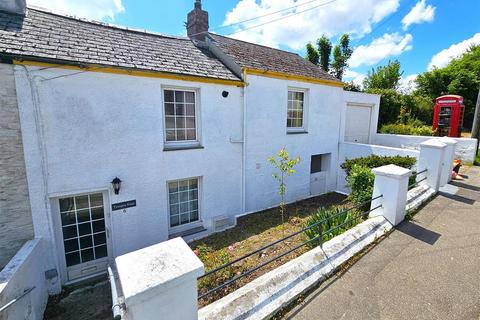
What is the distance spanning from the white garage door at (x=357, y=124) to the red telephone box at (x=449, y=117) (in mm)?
5134

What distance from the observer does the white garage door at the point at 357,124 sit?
13.8 m

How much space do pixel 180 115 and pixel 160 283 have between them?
250 inches

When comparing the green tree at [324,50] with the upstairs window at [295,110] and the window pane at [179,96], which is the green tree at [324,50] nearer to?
the upstairs window at [295,110]

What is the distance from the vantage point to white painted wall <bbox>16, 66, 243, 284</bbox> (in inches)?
222

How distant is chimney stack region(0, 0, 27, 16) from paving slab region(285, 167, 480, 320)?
386 inches

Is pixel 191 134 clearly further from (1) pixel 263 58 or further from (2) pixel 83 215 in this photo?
(1) pixel 263 58

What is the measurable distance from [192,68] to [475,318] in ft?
27.5

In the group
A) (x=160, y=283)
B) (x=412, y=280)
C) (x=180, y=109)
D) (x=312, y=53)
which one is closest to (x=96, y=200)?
(x=180, y=109)

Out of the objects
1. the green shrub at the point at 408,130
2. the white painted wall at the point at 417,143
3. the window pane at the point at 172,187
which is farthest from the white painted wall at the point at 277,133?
the green shrub at the point at 408,130

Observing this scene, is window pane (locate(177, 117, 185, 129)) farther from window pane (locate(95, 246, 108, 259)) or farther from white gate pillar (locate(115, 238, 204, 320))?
white gate pillar (locate(115, 238, 204, 320))

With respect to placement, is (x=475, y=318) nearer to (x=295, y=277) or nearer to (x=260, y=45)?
(x=295, y=277)

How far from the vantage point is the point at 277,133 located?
10141mm

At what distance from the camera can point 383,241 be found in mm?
4828

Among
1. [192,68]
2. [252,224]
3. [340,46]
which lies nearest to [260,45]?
[192,68]
